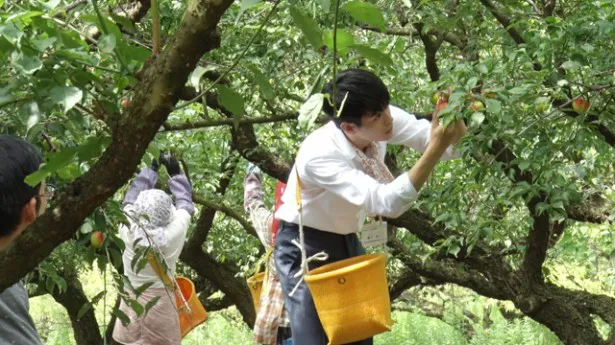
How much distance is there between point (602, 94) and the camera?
3.43 m

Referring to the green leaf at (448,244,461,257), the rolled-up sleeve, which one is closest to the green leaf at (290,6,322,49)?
the rolled-up sleeve

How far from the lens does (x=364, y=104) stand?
3164 mm

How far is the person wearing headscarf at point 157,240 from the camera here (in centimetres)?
484

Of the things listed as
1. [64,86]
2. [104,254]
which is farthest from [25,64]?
[104,254]

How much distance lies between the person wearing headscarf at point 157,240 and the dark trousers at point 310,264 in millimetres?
1354

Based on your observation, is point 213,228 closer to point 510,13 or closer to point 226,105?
point 510,13

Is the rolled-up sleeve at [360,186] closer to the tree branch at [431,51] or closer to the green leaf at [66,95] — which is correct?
the green leaf at [66,95]

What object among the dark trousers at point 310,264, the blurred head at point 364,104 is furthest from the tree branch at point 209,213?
the blurred head at point 364,104

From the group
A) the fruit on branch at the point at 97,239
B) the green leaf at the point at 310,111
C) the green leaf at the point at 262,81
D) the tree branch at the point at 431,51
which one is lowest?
the fruit on branch at the point at 97,239

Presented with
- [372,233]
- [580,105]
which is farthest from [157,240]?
[580,105]

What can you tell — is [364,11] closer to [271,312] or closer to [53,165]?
[53,165]

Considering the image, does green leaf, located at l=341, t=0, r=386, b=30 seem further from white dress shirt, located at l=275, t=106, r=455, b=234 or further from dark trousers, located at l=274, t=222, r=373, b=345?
dark trousers, located at l=274, t=222, r=373, b=345

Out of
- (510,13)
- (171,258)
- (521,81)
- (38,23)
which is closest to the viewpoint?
(38,23)

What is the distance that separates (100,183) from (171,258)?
3371 mm
